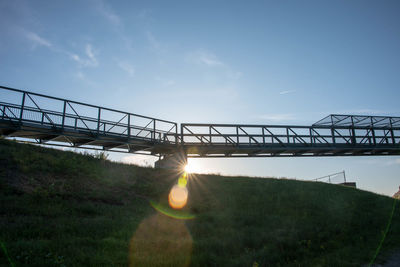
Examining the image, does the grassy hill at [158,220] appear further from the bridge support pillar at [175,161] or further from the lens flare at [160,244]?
the bridge support pillar at [175,161]

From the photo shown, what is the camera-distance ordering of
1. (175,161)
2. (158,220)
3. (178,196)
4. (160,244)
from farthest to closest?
(175,161) → (178,196) → (158,220) → (160,244)

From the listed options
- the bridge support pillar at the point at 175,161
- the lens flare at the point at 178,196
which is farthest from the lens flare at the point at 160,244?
the bridge support pillar at the point at 175,161

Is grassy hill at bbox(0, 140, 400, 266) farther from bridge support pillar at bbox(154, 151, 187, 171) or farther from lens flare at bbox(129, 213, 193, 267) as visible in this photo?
bridge support pillar at bbox(154, 151, 187, 171)

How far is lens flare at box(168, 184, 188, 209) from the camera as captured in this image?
16.3m

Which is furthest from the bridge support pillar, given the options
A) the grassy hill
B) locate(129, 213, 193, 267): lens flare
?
locate(129, 213, 193, 267): lens flare

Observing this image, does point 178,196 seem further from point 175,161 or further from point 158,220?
point 175,161

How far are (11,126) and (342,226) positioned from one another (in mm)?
19531

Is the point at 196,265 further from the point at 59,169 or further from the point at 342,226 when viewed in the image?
the point at 59,169

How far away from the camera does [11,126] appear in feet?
60.5

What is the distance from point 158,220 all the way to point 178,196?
15.9 feet

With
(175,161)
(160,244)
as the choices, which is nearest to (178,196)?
(160,244)

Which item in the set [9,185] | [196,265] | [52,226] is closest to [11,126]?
[9,185]

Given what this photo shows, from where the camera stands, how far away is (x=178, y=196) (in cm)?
1780

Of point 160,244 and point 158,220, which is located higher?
point 158,220
